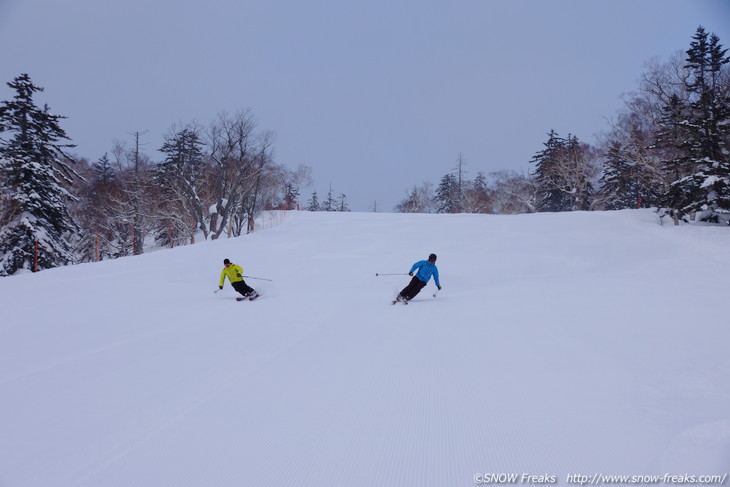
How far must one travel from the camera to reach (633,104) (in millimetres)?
26281

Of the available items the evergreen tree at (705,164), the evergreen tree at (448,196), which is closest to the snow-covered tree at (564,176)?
the evergreen tree at (448,196)

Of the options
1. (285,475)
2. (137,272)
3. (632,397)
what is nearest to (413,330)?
(632,397)

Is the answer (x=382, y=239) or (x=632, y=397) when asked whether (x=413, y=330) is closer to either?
(x=632, y=397)

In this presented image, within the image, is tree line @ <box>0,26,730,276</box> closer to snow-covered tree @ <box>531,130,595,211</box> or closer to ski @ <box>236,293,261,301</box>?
snow-covered tree @ <box>531,130,595,211</box>

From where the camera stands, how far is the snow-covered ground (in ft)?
10.7

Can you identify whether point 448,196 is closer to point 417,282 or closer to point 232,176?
point 232,176

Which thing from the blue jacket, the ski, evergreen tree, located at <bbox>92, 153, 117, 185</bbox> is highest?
evergreen tree, located at <bbox>92, 153, 117, 185</bbox>

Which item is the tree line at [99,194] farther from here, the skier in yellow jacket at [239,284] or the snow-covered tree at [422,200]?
the snow-covered tree at [422,200]

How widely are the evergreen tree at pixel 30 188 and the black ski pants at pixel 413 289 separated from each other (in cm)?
2290

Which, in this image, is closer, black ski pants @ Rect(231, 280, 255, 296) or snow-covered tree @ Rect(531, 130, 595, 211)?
black ski pants @ Rect(231, 280, 255, 296)

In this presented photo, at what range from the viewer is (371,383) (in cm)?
494

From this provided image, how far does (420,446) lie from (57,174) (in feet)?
99.8

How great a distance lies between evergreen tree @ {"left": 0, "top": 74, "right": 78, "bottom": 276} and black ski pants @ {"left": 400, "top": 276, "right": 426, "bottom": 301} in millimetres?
22902

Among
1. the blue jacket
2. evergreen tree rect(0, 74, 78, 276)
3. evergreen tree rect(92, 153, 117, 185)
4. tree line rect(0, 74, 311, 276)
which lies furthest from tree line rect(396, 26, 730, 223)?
evergreen tree rect(92, 153, 117, 185)
